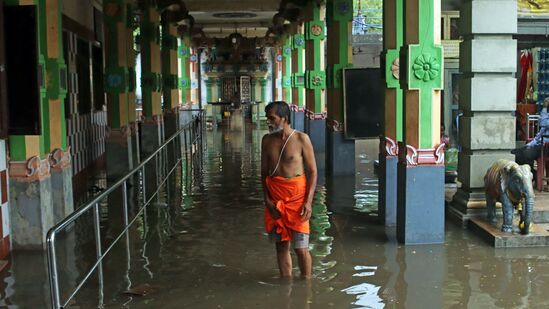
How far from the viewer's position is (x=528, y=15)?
14.4 metres

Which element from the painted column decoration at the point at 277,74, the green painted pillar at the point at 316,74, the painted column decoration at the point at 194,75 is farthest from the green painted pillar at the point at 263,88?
the green painted pillar at the point at 316,74

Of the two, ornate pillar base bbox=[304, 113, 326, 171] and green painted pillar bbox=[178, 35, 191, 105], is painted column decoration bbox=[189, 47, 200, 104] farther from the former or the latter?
ornate pillar base bbox=[304, 113, 326, 171]

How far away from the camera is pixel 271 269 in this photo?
5.78 meters

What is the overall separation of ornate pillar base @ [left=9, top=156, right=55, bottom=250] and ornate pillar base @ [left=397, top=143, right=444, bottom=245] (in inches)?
141

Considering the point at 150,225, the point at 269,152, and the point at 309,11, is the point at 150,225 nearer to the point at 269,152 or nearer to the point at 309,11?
the point at 269,152

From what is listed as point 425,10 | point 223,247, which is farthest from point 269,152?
point 425,10

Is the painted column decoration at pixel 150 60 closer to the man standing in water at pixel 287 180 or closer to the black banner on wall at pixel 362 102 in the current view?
the black banner on wall at pixel 362 102

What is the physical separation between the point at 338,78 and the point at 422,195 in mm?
5100

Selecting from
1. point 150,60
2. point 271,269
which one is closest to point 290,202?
point 271,269

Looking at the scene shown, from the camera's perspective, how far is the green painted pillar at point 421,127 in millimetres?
6430

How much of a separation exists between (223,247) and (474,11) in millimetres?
3870

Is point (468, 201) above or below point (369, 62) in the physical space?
below

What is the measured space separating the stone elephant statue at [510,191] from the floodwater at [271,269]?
1.21 feet

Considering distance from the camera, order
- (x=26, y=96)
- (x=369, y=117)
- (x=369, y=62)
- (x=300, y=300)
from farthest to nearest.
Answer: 1. (x=369, y=62)
2. (x=369, y=117)
3. (x=26, y=96)
4. (x=300, y=300)
